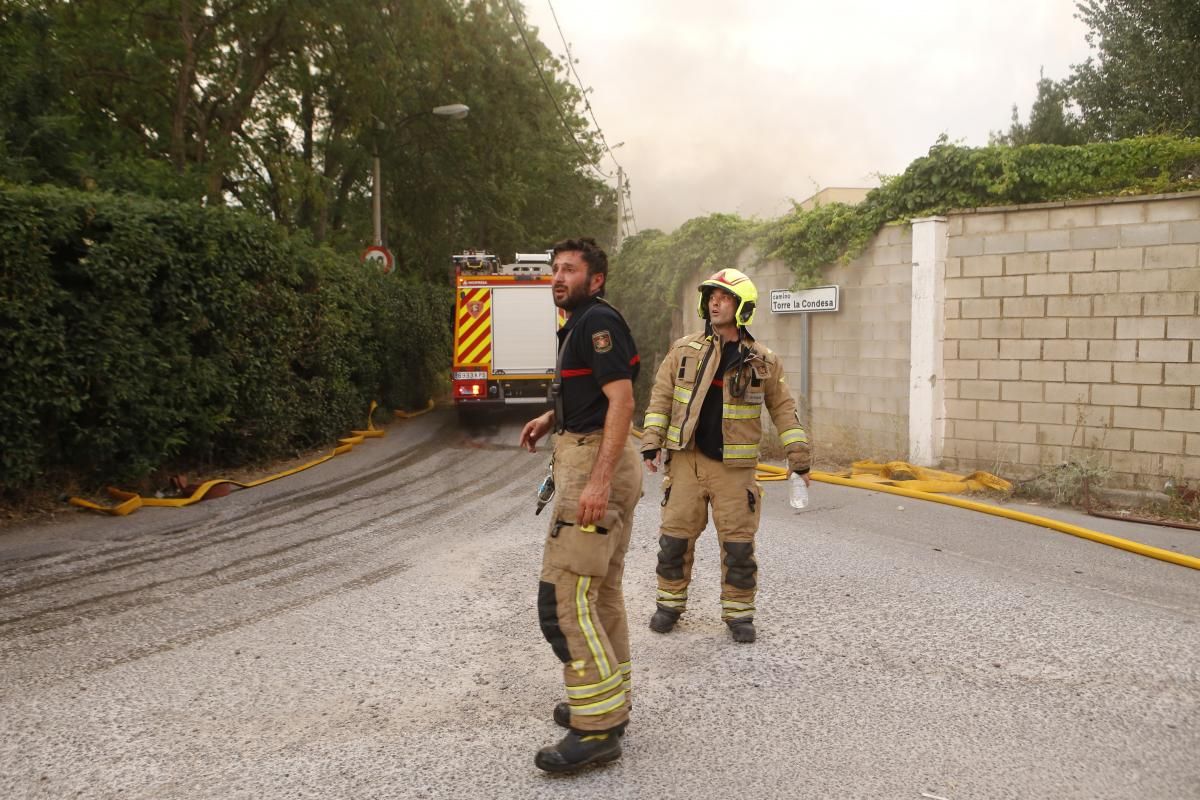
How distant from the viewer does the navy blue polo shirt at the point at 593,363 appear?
3.13m

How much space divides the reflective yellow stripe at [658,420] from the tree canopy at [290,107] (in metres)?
6.98

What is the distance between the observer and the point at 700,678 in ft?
12.6

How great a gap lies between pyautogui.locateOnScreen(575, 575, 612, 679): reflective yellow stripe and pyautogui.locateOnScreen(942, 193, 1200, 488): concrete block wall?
22.5 feet

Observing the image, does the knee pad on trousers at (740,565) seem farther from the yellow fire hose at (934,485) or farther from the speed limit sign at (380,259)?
the speed limit sign at (380,259)

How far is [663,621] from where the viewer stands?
4445 millimetres

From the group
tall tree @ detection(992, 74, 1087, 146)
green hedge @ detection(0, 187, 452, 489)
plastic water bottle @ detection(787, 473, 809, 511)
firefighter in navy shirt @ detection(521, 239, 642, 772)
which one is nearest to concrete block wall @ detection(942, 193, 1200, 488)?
plastic water bottle @ detection(787, 473, 809, 511)

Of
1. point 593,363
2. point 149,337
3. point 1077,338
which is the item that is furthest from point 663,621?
point 1077,338

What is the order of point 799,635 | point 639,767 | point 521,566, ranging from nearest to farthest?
point 639,767 < point 799,635 < point 521,566

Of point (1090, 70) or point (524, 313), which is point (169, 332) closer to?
point (524, 313)

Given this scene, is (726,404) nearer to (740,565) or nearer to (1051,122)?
(740,565)

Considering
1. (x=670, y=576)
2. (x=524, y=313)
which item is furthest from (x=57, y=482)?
(x=524, y=313)

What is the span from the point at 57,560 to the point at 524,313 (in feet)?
33.5

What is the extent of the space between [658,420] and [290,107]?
1661 cm

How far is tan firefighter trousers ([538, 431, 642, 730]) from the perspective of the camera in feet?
9.98
